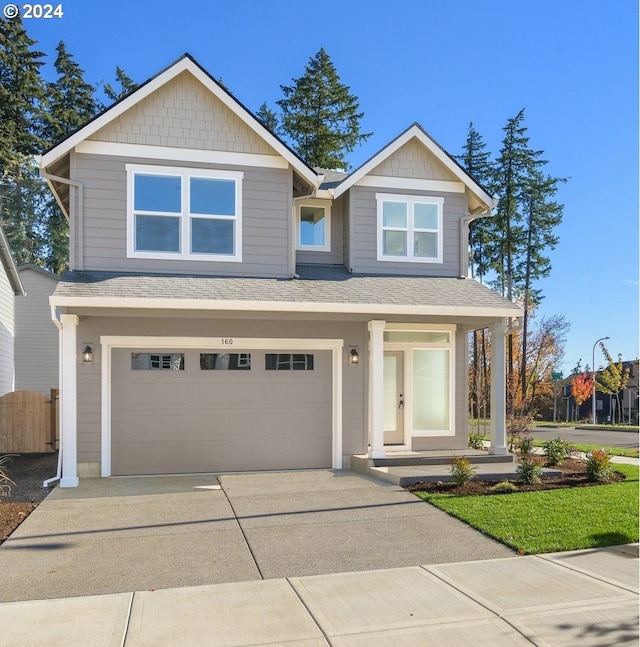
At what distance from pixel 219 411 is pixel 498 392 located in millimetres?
5447

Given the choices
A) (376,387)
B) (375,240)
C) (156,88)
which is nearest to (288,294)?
(376,387)

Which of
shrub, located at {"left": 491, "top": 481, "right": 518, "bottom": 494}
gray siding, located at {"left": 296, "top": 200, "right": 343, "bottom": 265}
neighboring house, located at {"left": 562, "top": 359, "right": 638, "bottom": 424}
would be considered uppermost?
gray siding, located at {"left": 296, "top": 200, "right": 343, "bottom": 265}

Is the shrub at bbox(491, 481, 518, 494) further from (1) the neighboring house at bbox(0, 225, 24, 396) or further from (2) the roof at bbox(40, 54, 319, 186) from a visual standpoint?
(1) the neighboring house at bbox(0, 225, 24, 396)

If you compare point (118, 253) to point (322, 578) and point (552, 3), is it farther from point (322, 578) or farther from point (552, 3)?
point (552, 3)

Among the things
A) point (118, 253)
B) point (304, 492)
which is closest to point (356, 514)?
point (304, 492)

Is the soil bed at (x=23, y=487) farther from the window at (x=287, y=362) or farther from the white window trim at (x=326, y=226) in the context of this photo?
the white window trim at (x=326, y=226)

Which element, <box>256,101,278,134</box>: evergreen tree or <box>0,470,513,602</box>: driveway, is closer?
<box>0,470,513,602</box>: driveway

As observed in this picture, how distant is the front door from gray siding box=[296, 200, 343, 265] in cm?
241

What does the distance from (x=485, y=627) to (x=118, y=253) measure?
28.7ft

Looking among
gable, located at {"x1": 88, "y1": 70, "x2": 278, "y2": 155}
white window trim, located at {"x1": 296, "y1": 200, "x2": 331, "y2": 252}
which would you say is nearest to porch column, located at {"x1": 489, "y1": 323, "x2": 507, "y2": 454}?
white window trim, located at {"x1": 296, "y1": 200, "x2": 331, "y2": 252}

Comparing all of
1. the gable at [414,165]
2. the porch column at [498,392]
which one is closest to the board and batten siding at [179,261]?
the gable at [414,165]

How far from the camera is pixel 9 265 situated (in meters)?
17.3

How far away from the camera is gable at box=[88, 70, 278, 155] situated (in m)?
10.9

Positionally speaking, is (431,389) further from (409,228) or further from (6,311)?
(6,311)
